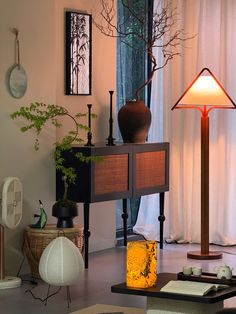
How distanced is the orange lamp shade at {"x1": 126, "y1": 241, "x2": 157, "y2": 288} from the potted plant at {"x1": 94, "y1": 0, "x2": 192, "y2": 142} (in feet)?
8.18

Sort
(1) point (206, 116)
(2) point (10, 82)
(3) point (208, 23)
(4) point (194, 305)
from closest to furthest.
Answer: (4) point (194, 305), (2) point (10, 82), (1) point (206, 116), (3) point (208, 23)

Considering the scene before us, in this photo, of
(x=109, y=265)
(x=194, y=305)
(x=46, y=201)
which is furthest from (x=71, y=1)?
(x=194, y=305)

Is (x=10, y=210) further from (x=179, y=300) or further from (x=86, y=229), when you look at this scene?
(x=179, y=300)

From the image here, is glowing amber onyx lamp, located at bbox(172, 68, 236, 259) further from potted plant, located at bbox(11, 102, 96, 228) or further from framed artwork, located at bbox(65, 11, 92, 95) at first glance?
potted plant, located at bbox(11, 102, 96, 228)

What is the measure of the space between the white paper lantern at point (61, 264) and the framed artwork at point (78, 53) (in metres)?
1.86

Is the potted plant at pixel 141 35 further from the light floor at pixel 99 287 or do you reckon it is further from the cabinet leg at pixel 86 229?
the light floor at pixel 99 287

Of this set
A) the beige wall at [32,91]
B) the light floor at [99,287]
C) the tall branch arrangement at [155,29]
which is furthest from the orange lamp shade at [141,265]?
the tall branch arrangement at [155,29]

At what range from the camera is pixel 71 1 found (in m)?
6.61

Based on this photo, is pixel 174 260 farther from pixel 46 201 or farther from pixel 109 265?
pixel 46 201

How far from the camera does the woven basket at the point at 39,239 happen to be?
224 inches

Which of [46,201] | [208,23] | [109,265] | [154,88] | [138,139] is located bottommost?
[109,265]

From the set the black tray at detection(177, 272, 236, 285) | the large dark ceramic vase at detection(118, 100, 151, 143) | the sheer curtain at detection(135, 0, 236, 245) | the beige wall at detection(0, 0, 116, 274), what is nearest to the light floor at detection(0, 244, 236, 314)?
the sheer curtain at detection(135, 0, 236, 245)

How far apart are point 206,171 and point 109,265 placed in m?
1.13

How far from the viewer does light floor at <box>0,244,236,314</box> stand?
5000 mm
